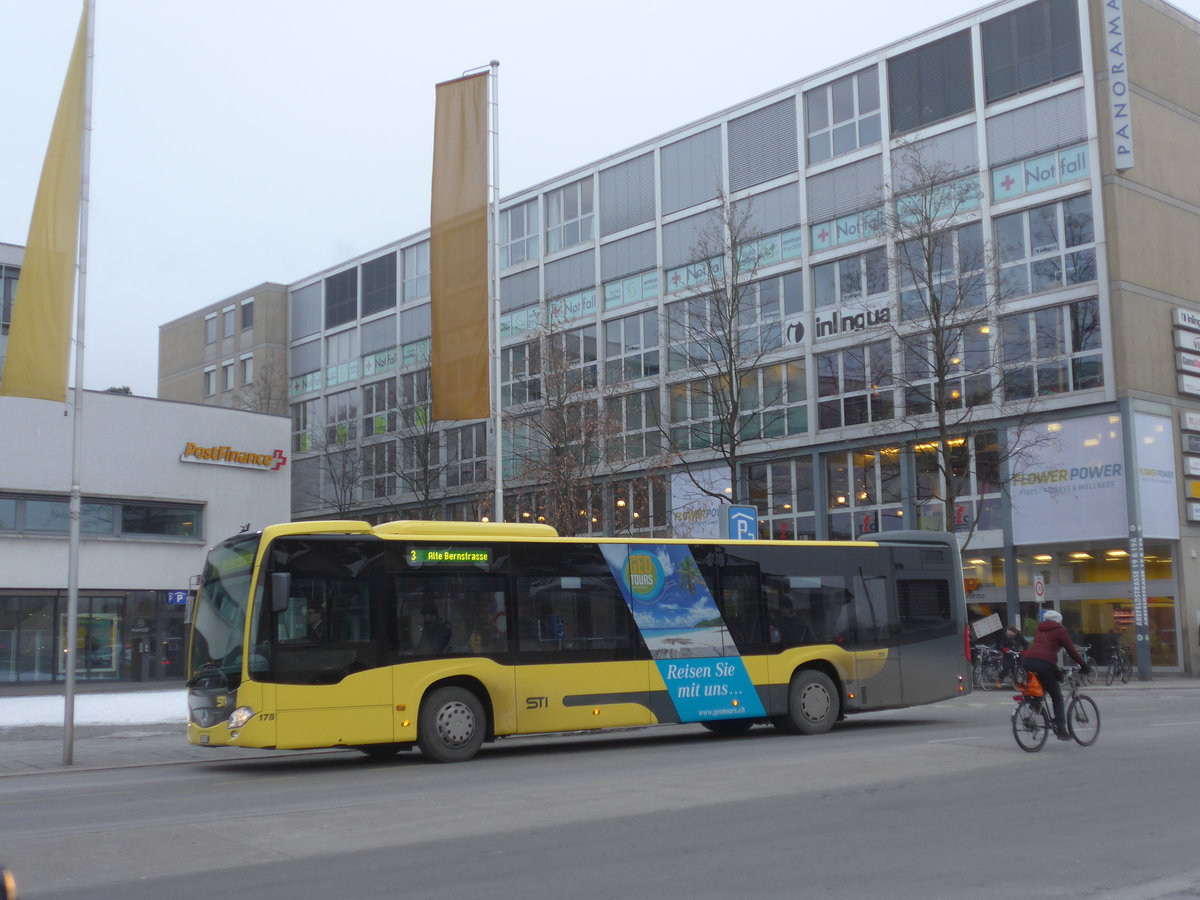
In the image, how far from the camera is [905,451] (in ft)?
134

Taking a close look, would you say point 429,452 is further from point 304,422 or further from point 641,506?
point 304,422

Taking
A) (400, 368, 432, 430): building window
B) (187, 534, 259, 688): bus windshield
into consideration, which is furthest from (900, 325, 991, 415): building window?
(187, 534, 259, 688): bus windshield

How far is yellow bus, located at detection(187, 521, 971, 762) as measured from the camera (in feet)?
49.1

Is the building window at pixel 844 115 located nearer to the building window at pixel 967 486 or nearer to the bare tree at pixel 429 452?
the building window at pixel 967 486

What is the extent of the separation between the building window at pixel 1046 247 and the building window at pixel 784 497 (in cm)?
940

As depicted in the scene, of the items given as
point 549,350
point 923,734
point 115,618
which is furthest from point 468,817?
point 115,618

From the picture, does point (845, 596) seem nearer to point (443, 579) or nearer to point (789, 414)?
point (443, 579)

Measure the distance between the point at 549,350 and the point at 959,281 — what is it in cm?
1069

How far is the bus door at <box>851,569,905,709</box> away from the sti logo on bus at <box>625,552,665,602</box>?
350 centimetres

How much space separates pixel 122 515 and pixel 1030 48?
30716mm

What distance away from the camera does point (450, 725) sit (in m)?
15.7

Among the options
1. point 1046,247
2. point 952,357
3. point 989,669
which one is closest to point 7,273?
point 952,357

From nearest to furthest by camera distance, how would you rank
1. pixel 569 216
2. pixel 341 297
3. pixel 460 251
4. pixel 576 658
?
pixel 576 658
pixel 460 251
pixel 569 216
pixel 341 297

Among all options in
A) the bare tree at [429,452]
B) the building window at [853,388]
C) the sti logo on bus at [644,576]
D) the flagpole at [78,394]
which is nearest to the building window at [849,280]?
the building window at [853,388]
